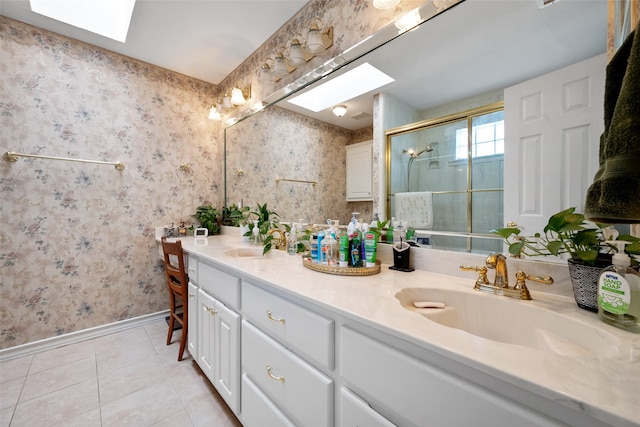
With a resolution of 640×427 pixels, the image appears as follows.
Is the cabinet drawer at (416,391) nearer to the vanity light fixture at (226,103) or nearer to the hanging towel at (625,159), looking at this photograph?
the hanging towel at (625,159)

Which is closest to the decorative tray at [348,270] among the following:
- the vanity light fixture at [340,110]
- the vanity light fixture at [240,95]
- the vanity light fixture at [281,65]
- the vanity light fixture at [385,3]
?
the vanity light fixture at [340,110]

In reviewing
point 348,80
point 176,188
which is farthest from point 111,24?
point 348,80

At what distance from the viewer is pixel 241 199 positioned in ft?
8.21

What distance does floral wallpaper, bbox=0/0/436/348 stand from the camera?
1.79 metres

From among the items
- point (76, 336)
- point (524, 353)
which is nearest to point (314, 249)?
point (524, 353)

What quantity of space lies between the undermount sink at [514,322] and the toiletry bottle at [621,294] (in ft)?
0.17

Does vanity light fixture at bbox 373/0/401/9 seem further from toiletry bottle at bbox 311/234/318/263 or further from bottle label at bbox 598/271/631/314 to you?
bottle label at bbox 598/271/631/314

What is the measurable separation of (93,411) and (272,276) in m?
1.32

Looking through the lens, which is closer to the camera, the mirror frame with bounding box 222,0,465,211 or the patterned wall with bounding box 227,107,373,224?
the mirror frame with bounding box 222,0,465,211

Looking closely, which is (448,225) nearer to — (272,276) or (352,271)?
(352,271)

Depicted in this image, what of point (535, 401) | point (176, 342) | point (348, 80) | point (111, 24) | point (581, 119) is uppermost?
point (111, 24)

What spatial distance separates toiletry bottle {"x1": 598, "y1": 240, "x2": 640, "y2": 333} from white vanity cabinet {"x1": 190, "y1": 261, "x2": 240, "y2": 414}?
3.95 ft

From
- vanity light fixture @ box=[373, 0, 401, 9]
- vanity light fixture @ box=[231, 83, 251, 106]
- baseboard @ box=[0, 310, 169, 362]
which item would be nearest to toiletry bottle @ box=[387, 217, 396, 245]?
vanity light fixture @ box=[373, 0, 401, 9]

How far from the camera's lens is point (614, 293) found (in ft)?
1.87
